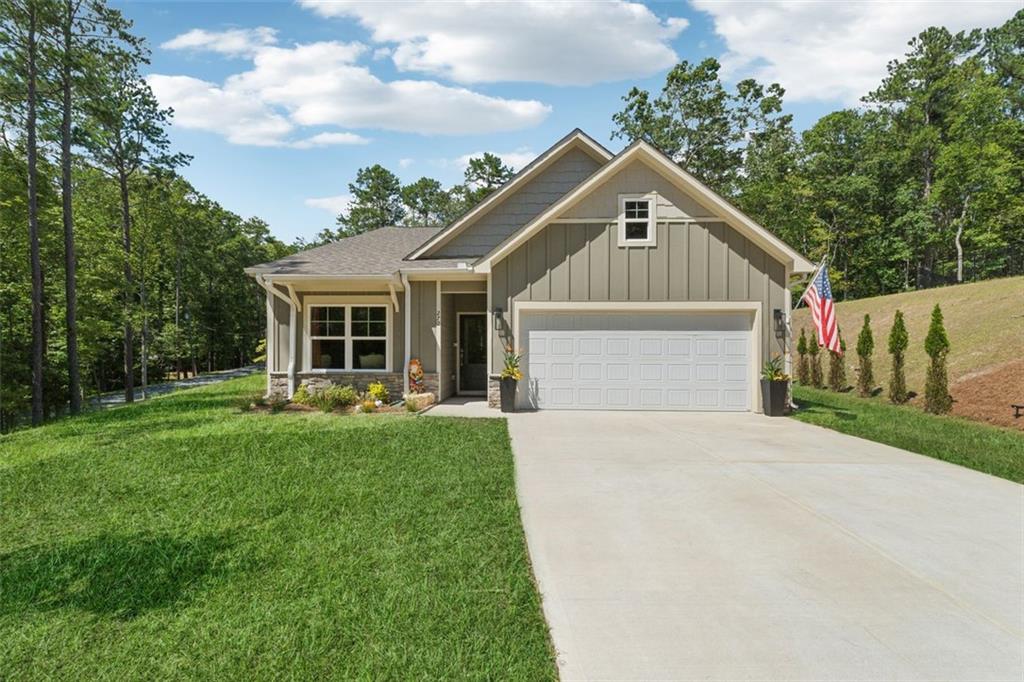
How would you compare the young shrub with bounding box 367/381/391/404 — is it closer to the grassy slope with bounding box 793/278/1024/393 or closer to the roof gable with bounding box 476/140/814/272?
the roof gable with bounding box 476/140/814/272

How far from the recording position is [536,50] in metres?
12.2

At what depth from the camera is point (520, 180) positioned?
13.1 metres

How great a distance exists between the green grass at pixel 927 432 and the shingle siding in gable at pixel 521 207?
7.70 metres

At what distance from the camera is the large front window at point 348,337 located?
12562mm

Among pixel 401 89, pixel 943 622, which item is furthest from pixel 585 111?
pixel 943 622

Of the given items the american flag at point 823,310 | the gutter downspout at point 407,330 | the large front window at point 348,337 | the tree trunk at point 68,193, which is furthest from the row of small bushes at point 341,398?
the american flag at point 823,310

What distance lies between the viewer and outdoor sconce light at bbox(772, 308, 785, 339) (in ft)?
36.2

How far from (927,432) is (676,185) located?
6.63 metres

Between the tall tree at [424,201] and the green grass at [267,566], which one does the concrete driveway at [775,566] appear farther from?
the tall tree at [424,201]

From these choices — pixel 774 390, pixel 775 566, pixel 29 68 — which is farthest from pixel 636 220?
pixel 29 68

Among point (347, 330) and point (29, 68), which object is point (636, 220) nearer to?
point (347, 330)

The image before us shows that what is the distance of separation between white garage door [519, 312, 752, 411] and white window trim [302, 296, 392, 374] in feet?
11.3

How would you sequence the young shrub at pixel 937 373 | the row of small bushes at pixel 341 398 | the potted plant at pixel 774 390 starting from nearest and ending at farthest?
the potted plant at pixel 774 390 < the row of small bushes at pixel 341 398 < the young shrub at pixel 937 373

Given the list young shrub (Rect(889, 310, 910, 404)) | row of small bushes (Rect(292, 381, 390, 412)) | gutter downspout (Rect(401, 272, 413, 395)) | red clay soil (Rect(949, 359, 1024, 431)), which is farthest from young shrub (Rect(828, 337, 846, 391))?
row of small bushes (Rect(292, 381, 390, 412))
